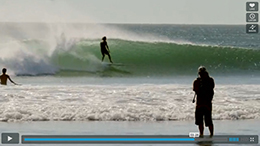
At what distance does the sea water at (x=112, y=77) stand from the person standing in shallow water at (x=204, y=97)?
2.47 m

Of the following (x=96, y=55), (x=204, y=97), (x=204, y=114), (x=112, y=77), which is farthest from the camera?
(x=96, y=55)

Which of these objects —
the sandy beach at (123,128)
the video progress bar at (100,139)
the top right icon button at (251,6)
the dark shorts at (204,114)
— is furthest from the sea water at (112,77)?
the video progress bar at (100,139)

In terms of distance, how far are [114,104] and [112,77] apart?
9369 millimetres

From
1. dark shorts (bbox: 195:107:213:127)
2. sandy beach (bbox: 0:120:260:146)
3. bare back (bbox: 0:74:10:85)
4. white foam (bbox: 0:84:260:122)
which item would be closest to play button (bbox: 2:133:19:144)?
sandy beach (bbox: 0:120:260:146)

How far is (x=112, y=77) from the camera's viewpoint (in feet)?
76.9

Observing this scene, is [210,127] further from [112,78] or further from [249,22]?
[112,78]

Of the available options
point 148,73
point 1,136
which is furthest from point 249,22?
point 148,73

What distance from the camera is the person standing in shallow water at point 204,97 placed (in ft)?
34.1

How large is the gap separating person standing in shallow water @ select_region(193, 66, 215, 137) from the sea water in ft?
8.09

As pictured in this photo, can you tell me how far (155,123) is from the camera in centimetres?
1238

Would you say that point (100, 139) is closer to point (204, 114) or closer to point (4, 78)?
point (204, 114)

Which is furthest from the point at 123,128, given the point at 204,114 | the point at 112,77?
the point at 112,77

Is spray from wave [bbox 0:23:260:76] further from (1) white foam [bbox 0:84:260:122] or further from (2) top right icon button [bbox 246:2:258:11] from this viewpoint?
(2) top right icon button [bbox 246:2:258:11]

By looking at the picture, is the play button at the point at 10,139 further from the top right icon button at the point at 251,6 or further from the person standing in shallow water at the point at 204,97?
the top right icon button at the point at 251,6
